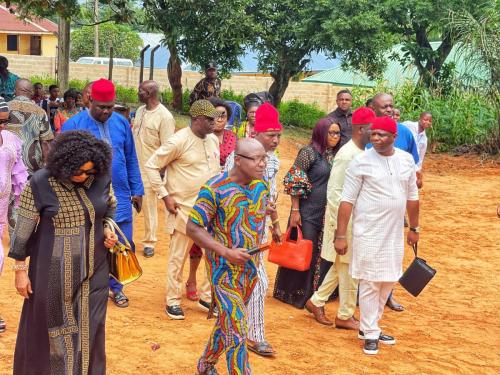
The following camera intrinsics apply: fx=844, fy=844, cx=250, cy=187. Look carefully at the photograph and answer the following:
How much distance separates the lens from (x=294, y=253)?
23.1 feet

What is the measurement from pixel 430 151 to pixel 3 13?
35413 millimetres

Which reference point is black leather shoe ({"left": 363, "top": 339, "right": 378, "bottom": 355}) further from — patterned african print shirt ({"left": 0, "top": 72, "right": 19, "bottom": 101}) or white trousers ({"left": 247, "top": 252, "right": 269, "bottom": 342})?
patterned african print shirt ({"left": 0, "top": 72, "right": 19, "bottom": 101})

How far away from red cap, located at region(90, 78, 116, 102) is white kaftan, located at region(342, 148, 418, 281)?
6.60ft

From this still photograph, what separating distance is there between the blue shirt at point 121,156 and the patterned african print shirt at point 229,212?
2.08 metres

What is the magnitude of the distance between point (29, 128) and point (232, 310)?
4.96m

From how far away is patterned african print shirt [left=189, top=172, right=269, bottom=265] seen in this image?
523 cm

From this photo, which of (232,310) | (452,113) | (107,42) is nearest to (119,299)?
(232,310)

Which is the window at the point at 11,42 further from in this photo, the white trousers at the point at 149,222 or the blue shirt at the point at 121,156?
the blue shirt at the point at 121,156

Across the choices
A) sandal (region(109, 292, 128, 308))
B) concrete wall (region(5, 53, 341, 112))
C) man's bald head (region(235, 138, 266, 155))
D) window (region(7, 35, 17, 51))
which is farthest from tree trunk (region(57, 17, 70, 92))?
window (region(7, 35, 17, 51))

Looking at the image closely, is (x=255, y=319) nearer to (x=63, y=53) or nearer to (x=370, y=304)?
(x=370, y=304)

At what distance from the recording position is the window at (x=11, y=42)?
5119cm

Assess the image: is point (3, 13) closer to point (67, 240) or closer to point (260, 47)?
point (260, 47)

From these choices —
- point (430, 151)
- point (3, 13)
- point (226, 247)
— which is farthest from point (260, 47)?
point (3, 13)

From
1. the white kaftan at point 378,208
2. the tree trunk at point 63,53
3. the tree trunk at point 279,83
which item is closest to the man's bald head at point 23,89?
the white kaftan at point 378,208
